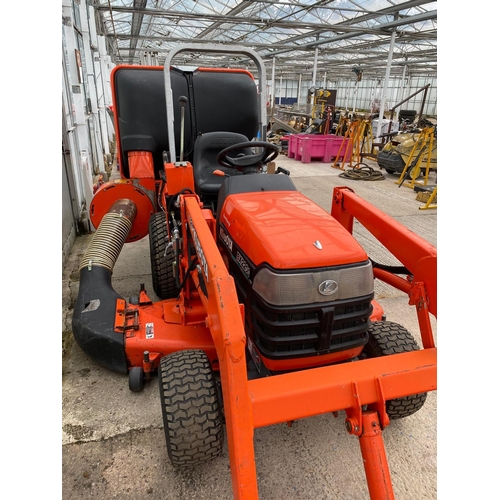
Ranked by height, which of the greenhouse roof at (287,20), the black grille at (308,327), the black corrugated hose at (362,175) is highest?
the greenhouse roof at (287,20)

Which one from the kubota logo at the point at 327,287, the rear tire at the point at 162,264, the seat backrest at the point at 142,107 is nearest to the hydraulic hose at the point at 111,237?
the rear tire at the point at 162,264

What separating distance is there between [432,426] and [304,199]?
59.0 inches

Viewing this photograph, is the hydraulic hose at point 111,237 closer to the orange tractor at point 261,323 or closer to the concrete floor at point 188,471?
the orange tractor at point 261,323

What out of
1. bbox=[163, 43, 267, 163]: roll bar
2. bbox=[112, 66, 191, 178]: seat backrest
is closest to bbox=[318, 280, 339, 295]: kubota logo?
bbox=[163, 43, 267, 163]: roll bar

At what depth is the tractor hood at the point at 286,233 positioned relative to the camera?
67.1 inches

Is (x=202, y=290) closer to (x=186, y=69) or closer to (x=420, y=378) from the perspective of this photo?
(x=420, y=378)

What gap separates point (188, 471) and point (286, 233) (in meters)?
1.25

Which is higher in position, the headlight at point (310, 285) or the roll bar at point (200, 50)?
the roll bar at point (200, 50)

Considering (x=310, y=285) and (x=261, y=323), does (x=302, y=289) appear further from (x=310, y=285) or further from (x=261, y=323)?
(x=261, y=323)

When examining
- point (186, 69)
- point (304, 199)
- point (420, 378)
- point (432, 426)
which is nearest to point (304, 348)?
point (420, 378)

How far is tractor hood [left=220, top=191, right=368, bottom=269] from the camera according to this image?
1705 mm

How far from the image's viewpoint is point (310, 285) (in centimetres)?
167

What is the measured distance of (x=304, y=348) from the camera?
1.79 metres

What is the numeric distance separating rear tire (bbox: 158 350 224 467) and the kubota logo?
2.17ft
